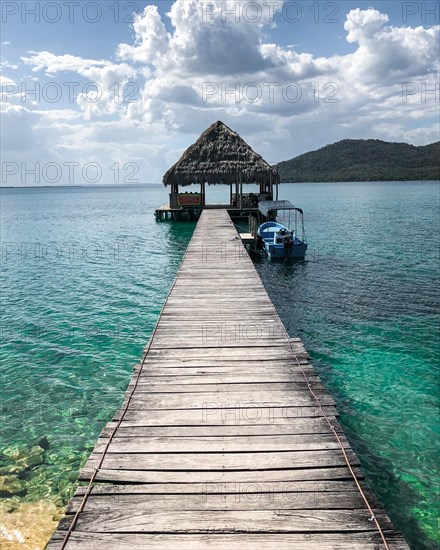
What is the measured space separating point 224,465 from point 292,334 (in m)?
8.31

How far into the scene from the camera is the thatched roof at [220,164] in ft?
114

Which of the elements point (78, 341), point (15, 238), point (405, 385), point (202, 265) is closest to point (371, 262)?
point (202, 265)

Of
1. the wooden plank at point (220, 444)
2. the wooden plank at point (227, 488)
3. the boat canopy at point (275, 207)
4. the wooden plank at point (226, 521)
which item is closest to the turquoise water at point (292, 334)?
the wooden plank at point (220, 444)

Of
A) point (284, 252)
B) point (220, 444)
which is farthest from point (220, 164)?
point (220, 444)

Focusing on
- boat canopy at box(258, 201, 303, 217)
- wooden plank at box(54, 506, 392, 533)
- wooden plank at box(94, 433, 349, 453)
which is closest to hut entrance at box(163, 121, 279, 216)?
boat canopy at box(258, 201, 303, 217)

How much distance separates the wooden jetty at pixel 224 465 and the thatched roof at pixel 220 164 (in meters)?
29.5

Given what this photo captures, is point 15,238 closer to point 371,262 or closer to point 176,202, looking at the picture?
point 176,202

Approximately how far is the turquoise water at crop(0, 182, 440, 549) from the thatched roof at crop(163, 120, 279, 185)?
12875 mm

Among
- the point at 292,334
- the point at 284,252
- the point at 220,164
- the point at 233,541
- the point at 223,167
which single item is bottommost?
the point at 292,334

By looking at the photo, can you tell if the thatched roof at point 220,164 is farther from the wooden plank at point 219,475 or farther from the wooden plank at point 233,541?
the wooden plank at point 233,541

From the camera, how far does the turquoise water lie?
654 centimetres

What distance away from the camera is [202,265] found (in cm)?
1356

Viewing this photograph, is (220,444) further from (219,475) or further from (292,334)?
(292,334)

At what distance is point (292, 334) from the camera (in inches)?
469
